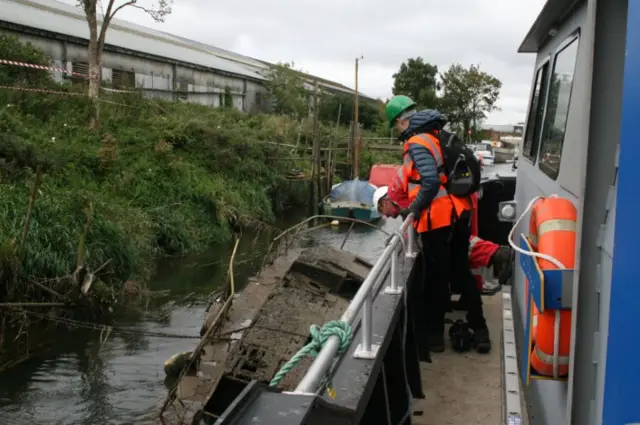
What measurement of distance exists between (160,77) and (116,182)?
45.4 ft

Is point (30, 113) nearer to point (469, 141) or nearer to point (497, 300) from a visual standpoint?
point (497, 300)

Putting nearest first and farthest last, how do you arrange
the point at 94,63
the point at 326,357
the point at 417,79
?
the point at 326,357 → the point at 94,63 → the point at 417,79

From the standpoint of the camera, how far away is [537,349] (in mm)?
2031

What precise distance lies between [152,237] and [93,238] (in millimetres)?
3172

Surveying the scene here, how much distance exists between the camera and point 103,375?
388 inches

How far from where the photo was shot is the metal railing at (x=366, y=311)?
6.48 feet

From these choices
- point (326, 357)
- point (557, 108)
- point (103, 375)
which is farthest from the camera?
point (103, 375)

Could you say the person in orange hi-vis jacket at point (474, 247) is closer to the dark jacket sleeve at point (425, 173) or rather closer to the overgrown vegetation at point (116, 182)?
the dark jacket sleeve at point (425, 173)

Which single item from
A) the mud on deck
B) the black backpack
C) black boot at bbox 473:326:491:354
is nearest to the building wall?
the mud on deck

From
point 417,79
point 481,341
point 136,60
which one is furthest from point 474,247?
point 417,79

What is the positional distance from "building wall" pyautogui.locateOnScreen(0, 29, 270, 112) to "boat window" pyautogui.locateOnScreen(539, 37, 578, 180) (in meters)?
19.5

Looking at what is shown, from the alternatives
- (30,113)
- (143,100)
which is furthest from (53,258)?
(143,100)

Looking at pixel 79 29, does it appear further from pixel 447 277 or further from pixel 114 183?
pixel 447 277

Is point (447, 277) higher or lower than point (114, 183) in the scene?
higher
